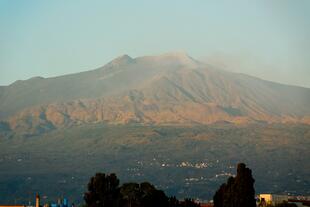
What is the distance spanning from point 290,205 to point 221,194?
8.12 meters

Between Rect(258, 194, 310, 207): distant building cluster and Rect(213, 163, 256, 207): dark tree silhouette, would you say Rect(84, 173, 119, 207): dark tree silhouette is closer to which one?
Rect(213, 163, 256, 207): dark tree silhouette

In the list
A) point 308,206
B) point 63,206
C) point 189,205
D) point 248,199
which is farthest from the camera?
point 308,206

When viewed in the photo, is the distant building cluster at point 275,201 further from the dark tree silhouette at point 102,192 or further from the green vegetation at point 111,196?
the dark tree silhouette at point 102,192

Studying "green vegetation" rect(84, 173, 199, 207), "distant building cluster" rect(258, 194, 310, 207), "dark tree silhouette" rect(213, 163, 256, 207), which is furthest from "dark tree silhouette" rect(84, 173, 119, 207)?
"distant building cluster" rect(258, 194, 310, 207)

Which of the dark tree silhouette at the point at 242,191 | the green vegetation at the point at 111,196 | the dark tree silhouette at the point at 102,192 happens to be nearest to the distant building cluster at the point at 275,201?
the green vegetation at the point at 111,196

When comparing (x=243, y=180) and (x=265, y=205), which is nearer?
(x=243, y=180)

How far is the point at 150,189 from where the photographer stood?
389ft

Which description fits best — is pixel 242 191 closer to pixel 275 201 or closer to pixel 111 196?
pixel 111 196

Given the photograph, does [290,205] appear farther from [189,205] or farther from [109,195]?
[109,195]

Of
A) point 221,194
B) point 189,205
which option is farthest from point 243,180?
point 189,205

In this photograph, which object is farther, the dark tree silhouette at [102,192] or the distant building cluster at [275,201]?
the distant building cluster at [275,201]

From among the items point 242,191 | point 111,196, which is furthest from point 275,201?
point 242,191

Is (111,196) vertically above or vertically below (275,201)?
below

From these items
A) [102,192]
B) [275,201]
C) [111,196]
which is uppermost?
[275,201]
